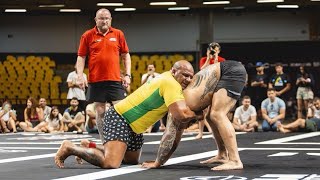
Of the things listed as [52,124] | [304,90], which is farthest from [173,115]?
[304,90]

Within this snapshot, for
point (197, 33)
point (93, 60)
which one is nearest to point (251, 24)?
point (197, 33)

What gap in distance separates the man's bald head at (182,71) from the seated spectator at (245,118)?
9.66 m

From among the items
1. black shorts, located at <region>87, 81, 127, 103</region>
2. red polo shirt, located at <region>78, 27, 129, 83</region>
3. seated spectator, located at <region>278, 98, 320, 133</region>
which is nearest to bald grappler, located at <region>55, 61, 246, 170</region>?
black shorts, located at <region>87, 81, 127, 103</region>

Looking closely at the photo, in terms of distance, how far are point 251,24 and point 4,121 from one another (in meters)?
10.2

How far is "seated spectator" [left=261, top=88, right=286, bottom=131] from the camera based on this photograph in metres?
16.0

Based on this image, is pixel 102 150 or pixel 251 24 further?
pixel 251 24

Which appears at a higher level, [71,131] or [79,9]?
[79,9]

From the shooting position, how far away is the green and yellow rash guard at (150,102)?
6.36 metres

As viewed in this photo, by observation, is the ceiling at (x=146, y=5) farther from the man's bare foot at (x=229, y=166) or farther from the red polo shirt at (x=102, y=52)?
the man's bare foot at (x=229, y=166)

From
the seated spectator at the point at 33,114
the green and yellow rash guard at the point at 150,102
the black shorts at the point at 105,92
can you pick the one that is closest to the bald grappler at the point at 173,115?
the green and yellow rash guard at the point at 150,102

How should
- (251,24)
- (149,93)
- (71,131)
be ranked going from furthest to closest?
(251,24)
(71,131)
(149,93)

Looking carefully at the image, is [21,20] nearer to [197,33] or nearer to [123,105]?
[197,33]

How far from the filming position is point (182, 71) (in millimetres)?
6508

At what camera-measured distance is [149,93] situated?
6609mm
